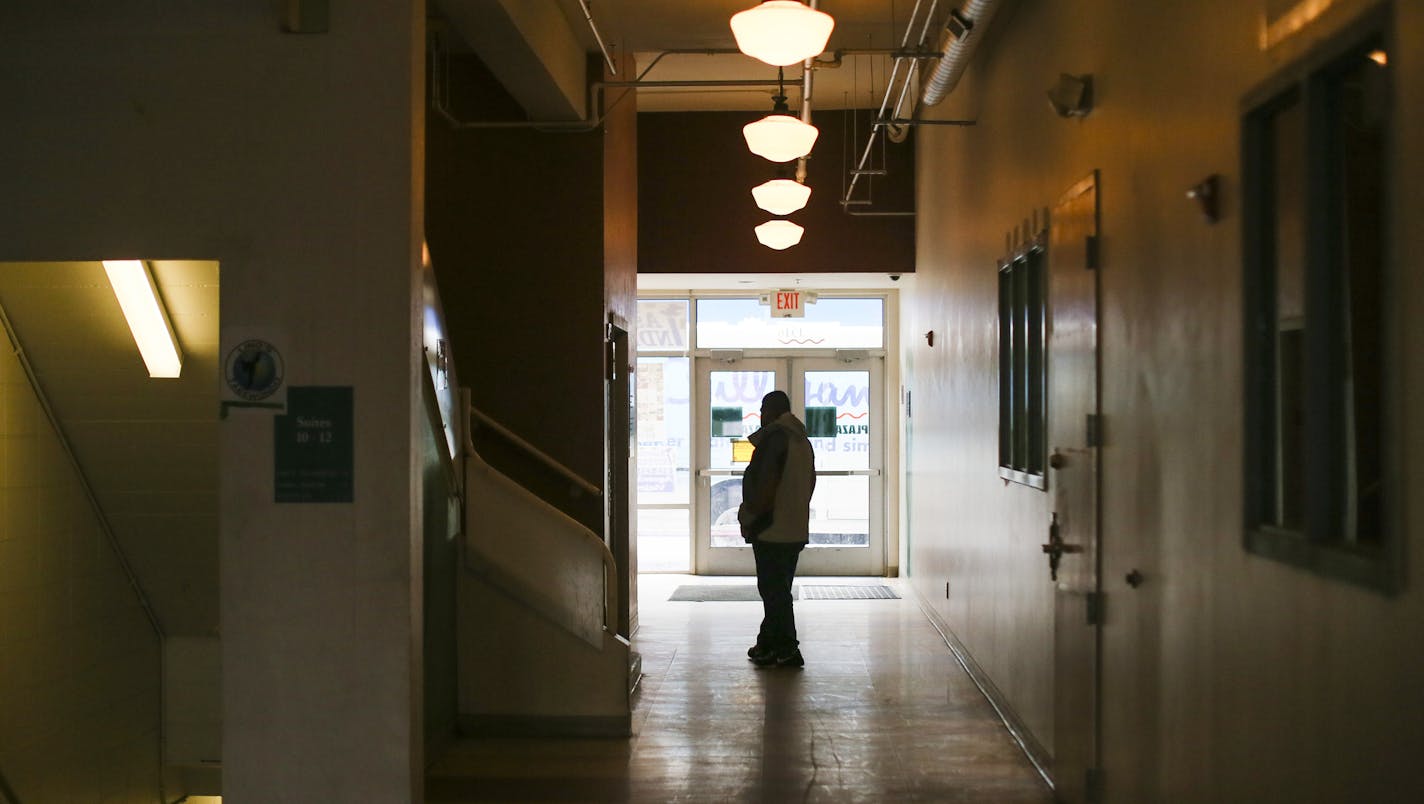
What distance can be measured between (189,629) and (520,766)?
198 centimetres

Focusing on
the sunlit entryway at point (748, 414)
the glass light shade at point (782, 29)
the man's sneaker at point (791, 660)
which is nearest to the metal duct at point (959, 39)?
the glass light shade at point (782, 29)

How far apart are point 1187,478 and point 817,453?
28.9 feet

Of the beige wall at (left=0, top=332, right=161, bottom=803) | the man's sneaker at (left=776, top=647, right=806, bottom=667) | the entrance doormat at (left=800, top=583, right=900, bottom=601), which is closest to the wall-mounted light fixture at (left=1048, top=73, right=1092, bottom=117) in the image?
the man's sneaker at (left=776, top=647, right=806, bottom=667)

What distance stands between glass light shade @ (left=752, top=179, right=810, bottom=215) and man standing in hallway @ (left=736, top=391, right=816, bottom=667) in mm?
1197

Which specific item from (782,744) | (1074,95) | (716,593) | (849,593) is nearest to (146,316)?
(782,744)

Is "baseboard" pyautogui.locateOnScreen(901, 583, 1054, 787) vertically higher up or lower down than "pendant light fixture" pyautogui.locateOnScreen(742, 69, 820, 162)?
lower down

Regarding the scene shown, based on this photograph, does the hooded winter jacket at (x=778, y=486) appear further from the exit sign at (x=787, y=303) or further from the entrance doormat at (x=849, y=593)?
the exit sign at (x=787, y=303)

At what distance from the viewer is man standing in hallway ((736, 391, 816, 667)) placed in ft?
25.1

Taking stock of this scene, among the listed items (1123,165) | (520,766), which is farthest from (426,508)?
(1123,165)

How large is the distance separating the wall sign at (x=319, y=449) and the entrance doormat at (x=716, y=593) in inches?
270

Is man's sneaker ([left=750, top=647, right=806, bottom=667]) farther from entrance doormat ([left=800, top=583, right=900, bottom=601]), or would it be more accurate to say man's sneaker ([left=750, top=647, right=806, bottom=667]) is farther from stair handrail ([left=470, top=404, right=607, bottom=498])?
entrance doormat ([left=800, top=583, right=900, bottom=601])

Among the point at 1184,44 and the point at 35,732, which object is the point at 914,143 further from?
the point at 35,732

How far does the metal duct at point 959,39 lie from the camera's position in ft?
17.6

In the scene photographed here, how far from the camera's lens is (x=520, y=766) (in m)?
5.48
